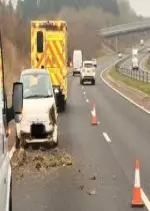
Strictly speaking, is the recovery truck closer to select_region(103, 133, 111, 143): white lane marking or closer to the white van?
select_region(103, 133, 111, 143): white lane marking

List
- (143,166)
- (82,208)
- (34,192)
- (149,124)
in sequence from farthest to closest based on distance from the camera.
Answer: (149,124) < (143,166) < (34,192) < (82,208)

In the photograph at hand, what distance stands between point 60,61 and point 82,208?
19101 millimetres

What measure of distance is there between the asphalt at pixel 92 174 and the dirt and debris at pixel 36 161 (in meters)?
0.23

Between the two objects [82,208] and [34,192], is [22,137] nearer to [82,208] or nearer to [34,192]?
[34,192]

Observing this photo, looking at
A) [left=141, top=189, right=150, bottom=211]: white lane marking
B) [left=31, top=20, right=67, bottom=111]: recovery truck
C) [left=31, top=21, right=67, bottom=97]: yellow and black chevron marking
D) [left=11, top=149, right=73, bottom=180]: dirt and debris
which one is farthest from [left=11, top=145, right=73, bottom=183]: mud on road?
[left=31, top=21, right=67, bottom=97]: yellow and black chevron marking

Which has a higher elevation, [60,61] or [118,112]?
[60,61]

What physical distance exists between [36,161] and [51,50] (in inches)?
579

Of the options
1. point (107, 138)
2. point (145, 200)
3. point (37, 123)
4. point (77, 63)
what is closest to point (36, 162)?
point (37, 123)

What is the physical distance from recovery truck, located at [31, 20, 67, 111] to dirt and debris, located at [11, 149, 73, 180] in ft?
40.2

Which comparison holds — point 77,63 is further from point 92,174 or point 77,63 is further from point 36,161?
point 92,174

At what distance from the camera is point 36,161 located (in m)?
14.2

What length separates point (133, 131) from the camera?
21.0m

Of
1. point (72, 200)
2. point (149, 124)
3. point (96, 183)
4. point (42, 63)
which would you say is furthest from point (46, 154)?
point (42, 63)

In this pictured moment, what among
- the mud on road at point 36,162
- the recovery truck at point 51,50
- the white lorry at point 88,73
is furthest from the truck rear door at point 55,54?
the white lorry at point 88,73
